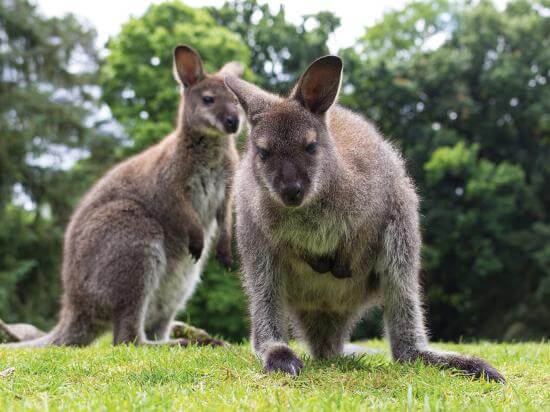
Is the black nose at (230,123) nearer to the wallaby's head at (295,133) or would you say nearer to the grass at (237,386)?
the wallaby's head at (295,133)

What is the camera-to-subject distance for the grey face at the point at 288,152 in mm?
4082

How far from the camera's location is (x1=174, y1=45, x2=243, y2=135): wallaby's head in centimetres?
709

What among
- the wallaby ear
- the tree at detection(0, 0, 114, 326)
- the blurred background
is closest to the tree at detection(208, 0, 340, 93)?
the blurred background

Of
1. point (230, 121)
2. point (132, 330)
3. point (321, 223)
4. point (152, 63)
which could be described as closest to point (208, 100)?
point (230, 121)

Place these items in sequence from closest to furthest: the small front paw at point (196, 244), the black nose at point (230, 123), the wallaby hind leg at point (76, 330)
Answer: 1. the wallaby hind leg at point (76, 330)
2. the small front paw at point (196, 244)
3. the black nose at point (230, 123)

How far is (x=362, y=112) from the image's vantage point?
72.1 feet

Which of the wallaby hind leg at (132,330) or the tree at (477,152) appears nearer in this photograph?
the wallaby hind leg at (132,330)

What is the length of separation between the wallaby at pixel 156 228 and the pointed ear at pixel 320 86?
2.58 metres

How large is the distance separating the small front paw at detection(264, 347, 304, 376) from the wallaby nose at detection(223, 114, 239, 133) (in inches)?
130

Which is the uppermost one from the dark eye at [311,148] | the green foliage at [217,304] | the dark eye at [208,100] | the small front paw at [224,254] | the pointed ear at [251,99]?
the pointed ear at [251,99]

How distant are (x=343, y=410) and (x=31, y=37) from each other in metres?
20.0

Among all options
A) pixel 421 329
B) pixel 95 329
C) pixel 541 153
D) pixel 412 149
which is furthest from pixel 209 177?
pixel 541 153

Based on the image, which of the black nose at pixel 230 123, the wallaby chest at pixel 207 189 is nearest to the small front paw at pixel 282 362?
the wallaby chest at pixel 207 189

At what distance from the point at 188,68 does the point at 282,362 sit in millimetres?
4427
